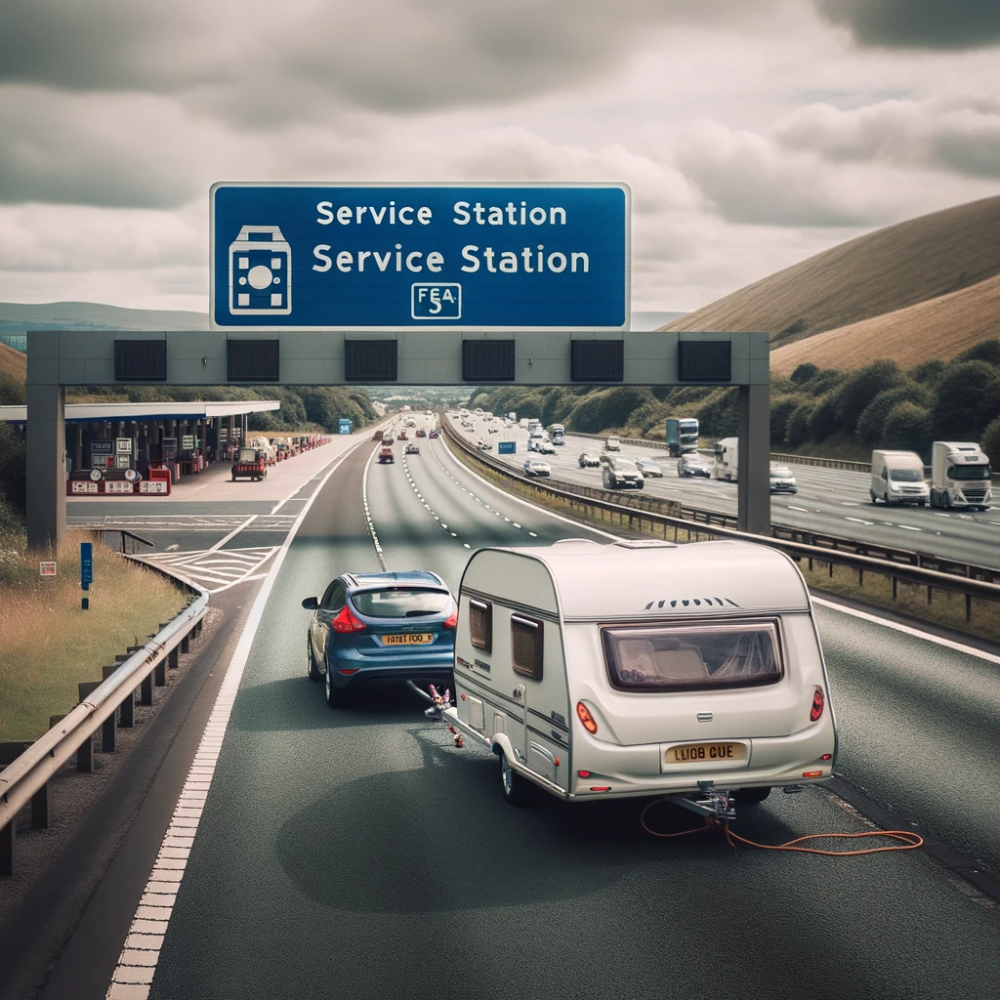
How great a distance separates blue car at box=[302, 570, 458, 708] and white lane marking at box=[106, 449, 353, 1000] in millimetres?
1442

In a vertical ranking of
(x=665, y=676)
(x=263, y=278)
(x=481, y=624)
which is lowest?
(x=665, y=676)

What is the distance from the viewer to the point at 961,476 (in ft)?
175

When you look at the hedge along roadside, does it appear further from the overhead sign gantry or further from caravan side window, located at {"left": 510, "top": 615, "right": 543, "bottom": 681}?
the overhead sign gantry

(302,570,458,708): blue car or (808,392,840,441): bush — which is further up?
(808,392,840,441): bush

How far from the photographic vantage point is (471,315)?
3055 cm

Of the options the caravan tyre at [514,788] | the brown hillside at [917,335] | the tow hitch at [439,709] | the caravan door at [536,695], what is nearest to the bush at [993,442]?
the brown hillside at [917,335]

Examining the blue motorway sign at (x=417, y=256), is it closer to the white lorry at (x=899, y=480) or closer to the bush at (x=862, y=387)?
the white lorry at (x=899, y=480)

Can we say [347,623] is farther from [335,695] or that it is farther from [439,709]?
[439,709]

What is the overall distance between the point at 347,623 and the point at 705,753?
6.23 metres

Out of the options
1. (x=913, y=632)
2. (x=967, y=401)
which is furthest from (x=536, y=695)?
(x=967, y=401)

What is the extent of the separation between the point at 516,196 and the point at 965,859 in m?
23.7

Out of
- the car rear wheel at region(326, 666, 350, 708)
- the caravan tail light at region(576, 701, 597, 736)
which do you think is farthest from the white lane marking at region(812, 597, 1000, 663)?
the caravan tail light at region(576, 701, 597, 736)

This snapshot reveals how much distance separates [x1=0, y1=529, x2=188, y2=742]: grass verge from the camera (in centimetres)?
1528

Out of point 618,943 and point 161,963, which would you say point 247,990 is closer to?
point 161,963
